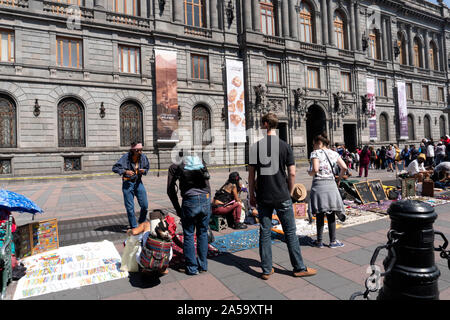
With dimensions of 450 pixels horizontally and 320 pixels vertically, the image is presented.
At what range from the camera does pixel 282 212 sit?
3.46 meters

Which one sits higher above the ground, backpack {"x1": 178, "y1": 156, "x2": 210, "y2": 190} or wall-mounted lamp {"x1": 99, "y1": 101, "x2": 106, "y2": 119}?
wall-mounted lamp {"x1": 99, "y1": 101, "x2": 106, "y2": 119}

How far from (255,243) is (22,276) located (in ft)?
11.9

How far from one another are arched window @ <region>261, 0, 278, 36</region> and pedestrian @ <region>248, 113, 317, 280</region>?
23271 mm

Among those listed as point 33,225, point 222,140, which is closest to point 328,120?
point 222,140

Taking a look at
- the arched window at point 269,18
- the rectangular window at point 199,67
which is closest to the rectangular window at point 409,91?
the arched window at point 269,18

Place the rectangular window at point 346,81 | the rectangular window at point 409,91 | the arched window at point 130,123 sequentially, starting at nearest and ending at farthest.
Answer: the arched window at point 130,123 → the rectangular window at point 346,81 → the rectangular window at point 409,91

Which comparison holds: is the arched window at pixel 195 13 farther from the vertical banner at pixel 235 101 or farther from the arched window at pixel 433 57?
the arched window at pixel 433 57

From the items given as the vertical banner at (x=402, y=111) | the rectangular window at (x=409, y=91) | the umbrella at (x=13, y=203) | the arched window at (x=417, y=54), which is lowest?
the umbrella at (x=13, y=203)

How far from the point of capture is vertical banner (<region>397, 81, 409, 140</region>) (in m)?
31.0

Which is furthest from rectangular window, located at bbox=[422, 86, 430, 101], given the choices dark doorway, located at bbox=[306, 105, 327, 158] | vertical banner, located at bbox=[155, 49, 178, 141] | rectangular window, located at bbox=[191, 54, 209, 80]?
vertical banner, located at bbox=[155, 49, 178, 141]

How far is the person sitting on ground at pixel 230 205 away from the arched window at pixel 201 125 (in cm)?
1485

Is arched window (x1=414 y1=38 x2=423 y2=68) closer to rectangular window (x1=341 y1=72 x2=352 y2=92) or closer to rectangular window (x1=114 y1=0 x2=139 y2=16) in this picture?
rectangular window (x1=341 y1=72 x2=352 y2=92)

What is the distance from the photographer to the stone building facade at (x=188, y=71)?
51.8 feet

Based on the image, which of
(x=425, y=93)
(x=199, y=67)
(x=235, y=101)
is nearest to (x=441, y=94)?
(x=425, y=93)
